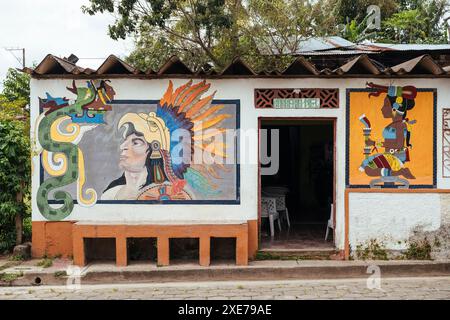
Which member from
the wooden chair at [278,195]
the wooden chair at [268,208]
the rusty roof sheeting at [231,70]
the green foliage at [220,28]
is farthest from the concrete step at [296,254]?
the green foliage at [220,28]

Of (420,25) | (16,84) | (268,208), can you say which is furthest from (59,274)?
(420,25)

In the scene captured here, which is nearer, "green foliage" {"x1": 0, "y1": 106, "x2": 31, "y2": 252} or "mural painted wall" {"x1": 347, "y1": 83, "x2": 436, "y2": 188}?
"mural painted wall" {"x1": 347, "y1": 83, "x2": 436, "y2": 188}

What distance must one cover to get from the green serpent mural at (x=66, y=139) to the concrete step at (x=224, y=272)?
1.12m

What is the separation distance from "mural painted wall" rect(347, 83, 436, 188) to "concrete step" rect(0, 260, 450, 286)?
138 centimetres

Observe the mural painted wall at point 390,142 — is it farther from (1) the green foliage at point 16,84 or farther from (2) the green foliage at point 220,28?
(1) the green foliage at point 16,84

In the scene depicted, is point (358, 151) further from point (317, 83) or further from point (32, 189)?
point (32, 189)

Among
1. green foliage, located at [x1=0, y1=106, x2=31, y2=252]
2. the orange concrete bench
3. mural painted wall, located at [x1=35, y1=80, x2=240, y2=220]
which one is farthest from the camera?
green foliage, located at [x1=0, y1=106, x2=31, y2=252]

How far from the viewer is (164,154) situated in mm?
8000

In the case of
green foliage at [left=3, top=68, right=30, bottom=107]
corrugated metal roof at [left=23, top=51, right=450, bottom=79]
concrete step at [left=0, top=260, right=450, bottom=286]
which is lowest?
concrete step at [left=0, top=260, right=450, bottom=286]

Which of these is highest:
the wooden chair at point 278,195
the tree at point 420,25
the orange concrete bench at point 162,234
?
the tree at point 420,25

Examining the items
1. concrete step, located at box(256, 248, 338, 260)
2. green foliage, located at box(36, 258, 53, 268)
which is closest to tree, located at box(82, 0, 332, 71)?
concrete step, located at box(256, 248, 338, 260)

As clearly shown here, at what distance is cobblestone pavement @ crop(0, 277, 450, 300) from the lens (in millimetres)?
6430

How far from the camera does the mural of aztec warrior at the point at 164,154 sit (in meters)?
7.98

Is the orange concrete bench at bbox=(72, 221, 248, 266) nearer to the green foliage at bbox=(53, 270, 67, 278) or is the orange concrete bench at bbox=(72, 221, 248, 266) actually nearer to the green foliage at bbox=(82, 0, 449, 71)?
the green foliage at bbox=(53, 270, 67, 278)
